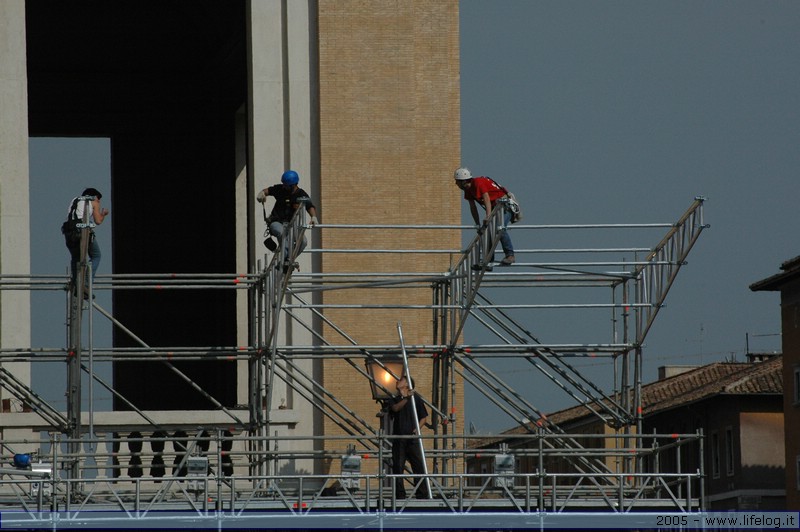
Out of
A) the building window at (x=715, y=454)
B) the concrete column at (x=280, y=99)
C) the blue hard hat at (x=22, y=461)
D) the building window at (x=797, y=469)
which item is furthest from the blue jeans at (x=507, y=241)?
the building window at (x=715, y=454)

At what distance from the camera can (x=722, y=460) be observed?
73.1m

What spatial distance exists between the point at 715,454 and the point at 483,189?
5182cm

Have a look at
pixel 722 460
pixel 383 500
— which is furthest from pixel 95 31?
pixel 722 460

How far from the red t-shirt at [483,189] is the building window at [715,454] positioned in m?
50.4

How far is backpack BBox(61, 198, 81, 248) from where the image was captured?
25.1 metres

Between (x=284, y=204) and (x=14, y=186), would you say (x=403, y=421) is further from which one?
(x=14, y=186)

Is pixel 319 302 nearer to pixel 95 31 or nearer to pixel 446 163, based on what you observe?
pixel 446 163

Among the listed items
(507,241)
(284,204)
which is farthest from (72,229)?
(507,241)

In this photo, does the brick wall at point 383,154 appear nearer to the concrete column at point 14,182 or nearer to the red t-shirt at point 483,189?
the red t-shirt at point 483,189

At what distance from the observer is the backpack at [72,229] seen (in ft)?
82.3

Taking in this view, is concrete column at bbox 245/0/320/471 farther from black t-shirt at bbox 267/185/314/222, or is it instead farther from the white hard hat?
the white hard hat

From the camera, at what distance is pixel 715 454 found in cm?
7406

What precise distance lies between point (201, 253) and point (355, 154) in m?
17.5

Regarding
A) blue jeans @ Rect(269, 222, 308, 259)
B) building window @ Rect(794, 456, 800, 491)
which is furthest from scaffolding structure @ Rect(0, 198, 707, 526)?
building window @ Rect(794, 456, 800, 491)
